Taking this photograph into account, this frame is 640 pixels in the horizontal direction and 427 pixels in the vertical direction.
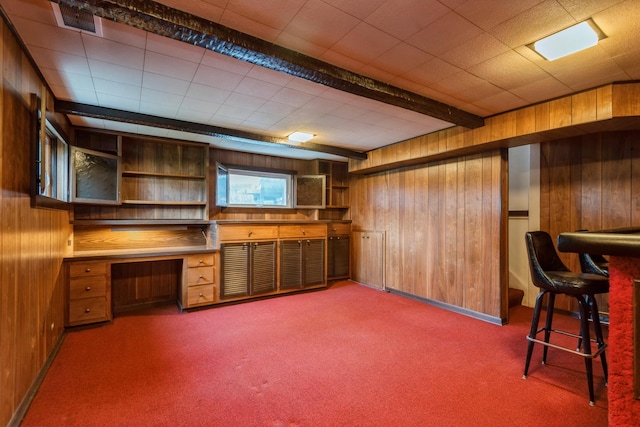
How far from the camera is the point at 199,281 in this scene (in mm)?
3803

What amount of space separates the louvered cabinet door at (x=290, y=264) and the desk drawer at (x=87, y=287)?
2.13 metres

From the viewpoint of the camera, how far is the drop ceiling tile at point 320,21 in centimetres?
160

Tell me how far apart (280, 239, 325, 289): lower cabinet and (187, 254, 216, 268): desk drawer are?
1007 millimetres

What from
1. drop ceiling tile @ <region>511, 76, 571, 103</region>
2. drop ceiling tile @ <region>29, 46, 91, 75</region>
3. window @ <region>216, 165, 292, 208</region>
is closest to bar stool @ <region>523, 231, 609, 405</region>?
drop ceiling tile @ <region>511, 76, 571, 103</region>

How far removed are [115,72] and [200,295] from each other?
2.57 metres

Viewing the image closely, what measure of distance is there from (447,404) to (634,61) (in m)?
2.62

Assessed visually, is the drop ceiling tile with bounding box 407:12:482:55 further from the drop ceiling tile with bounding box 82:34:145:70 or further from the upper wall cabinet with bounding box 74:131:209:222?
the upper wall cabinet with bounding box 74:131:209:222

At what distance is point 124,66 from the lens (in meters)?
2.18

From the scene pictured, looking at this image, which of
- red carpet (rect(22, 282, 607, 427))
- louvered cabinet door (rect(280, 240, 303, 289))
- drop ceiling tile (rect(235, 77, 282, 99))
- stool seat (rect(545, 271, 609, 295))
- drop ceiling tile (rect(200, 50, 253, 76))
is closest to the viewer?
red carpet (rect(22, 282, 607, 427))

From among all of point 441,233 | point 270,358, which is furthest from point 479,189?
point 270,358

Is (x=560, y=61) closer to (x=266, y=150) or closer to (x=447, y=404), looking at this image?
(x=447, y=404)

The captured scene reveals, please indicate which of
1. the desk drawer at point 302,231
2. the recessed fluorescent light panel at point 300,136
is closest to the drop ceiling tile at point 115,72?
the recessed fluorescent light panel at point 300,136

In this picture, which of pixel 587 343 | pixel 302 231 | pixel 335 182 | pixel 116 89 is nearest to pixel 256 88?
pixel 116 89

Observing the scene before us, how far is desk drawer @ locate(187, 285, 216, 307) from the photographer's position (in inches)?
147
